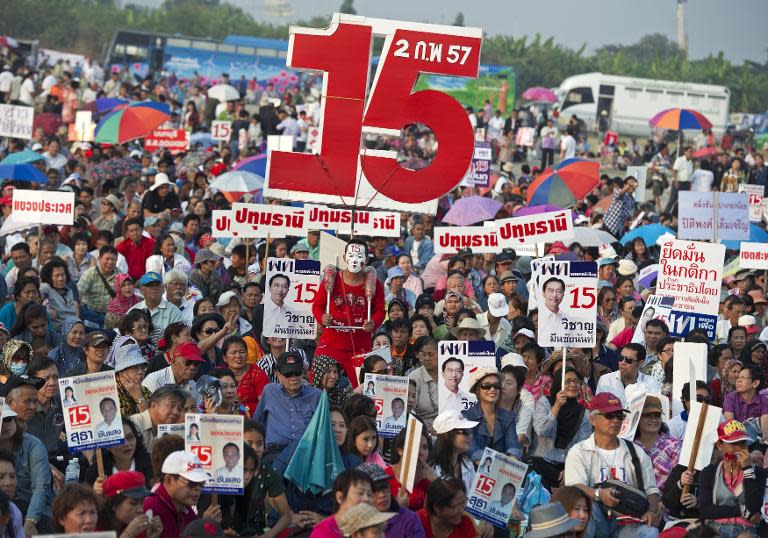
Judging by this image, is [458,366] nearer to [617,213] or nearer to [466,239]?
[466,239]

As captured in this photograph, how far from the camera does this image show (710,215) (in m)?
19.2

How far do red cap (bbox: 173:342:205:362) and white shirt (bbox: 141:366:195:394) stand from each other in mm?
162

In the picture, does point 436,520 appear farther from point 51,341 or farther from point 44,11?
point 44,11

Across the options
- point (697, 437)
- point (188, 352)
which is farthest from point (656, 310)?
point (188, 352)

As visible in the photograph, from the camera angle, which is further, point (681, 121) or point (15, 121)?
point (681, 121)

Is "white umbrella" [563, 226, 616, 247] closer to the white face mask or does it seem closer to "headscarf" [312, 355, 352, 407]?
the white face mask

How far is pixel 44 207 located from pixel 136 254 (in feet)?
3.76

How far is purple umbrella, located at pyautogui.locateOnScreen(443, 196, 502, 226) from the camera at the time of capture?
22.2m

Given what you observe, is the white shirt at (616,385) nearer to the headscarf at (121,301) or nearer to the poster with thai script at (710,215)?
the headscarf at (121,301)

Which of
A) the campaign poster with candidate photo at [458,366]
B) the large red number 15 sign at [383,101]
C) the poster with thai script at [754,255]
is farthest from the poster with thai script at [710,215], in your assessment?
the campaign poster with candidate photo at [458,366]

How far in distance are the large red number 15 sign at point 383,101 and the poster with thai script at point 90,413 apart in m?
6.68

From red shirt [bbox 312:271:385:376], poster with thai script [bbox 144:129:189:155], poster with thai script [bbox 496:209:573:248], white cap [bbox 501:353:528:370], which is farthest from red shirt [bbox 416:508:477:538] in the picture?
poster with thai script [bbox 144:129:189:155]

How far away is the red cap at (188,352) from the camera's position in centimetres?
1137

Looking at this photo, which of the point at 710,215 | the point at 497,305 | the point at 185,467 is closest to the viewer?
the point at 185,467
